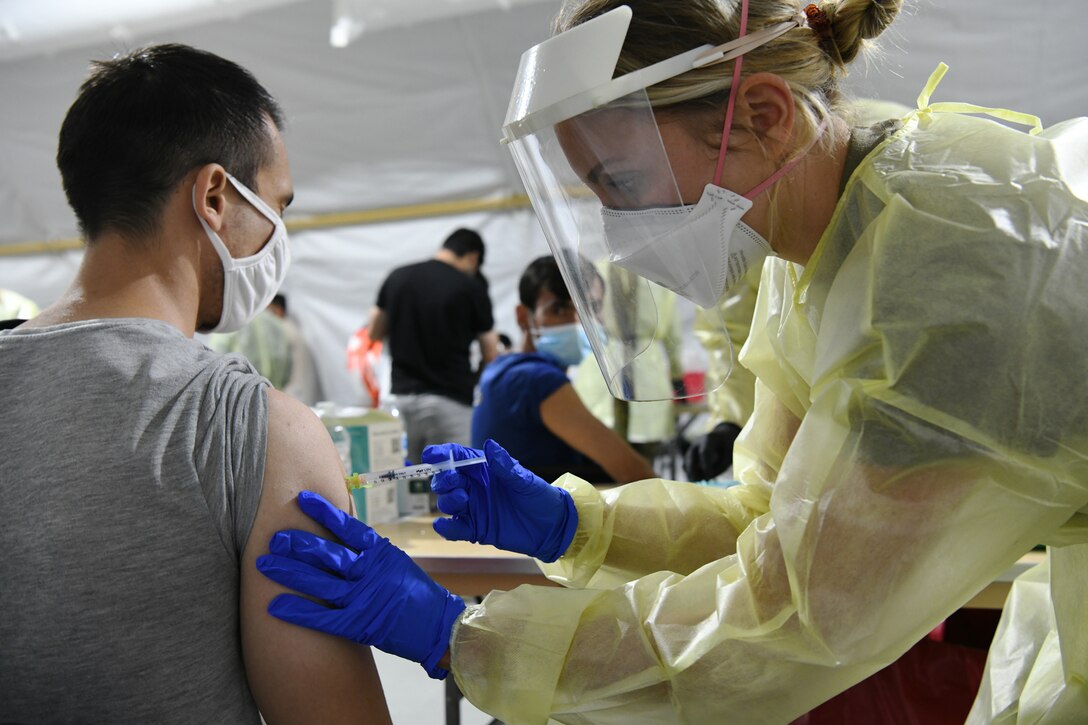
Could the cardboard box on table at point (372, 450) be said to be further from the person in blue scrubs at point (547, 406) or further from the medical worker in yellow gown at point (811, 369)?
the medical worker in yellow gown at point (811, 369)

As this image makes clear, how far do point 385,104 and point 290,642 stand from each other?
4155 mm

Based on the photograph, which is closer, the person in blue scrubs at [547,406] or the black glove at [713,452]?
the person in blue scrubs at [547,406]

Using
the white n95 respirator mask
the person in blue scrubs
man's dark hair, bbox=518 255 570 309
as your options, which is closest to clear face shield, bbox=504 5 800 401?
the white n95 respirator mask

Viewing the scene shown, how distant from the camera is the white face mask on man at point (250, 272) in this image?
120 cm

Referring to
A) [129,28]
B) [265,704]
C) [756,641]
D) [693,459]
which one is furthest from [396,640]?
[129,28]

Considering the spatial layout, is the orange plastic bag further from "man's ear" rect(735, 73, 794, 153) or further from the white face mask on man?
"man's ear" rect(735, 73, 794, 153)

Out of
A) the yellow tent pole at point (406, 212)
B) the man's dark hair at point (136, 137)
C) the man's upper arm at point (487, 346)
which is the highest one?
the man's dark hair at point (136, 137)

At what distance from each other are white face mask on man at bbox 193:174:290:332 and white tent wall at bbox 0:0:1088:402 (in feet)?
9.22

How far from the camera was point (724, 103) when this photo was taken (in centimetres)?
103

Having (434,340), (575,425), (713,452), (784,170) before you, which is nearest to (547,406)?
(575,425)

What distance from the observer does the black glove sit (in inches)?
102

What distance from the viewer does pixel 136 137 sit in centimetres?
111

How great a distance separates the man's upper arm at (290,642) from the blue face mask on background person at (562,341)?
168 centimetres

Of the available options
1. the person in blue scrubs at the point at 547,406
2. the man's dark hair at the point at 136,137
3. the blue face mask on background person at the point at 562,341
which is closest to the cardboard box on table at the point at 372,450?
the person in blue scrubs at the point at 547,406
